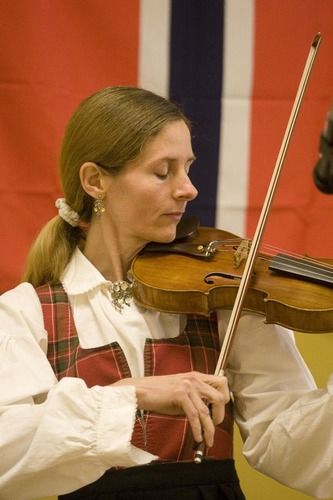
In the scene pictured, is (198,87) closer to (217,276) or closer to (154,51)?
(154,51)

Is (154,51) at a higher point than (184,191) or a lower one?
higher

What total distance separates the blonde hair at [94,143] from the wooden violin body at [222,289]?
0.55 ft

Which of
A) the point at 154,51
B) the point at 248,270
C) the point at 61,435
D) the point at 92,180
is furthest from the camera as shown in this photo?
the point at 154,51

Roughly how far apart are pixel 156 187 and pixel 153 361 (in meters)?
0.30

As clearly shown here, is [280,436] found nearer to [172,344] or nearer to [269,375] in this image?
[269,375]

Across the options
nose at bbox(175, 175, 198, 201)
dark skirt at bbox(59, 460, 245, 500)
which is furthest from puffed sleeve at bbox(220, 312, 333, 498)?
nose at bbox(175, 175, 198, 201)

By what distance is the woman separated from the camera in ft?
4.43

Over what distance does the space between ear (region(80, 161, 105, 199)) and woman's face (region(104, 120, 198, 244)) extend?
3 centimetres

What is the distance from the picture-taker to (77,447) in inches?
46.2

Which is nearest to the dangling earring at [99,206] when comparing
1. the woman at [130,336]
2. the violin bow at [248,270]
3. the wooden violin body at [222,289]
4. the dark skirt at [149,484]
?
the woman at [130,336]

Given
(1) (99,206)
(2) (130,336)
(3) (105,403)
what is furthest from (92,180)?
(3) (105,403)

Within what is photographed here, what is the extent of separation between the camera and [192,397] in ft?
3.87

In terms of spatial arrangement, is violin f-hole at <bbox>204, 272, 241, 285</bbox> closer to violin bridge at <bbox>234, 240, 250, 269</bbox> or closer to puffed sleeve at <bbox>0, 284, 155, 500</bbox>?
violin bridge at <bbox>234, 240, 250, 269</bbox>

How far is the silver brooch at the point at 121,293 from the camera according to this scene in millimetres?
1496
